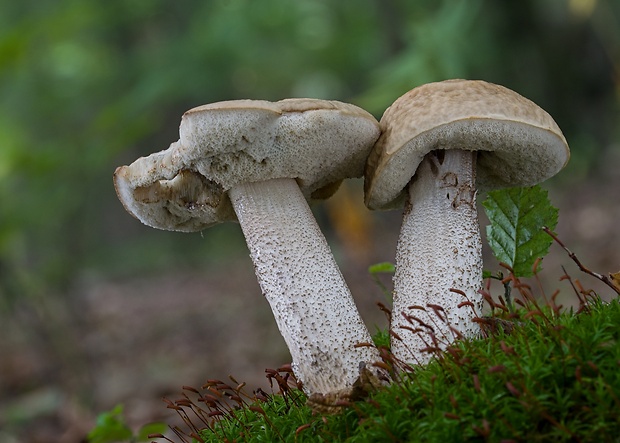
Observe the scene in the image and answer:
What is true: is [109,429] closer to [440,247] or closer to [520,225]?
[440,247]

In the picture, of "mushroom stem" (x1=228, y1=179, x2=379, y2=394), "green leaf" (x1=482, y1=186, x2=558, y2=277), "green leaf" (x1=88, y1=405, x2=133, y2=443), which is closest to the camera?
"mushroom stem" (x1=228, y1=179, x2=379, y2=394)

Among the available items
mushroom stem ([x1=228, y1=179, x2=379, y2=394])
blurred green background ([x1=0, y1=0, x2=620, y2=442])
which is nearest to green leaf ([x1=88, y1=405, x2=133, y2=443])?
mushroom stem ([x1=228, y1=179, x2=379, y2=394])

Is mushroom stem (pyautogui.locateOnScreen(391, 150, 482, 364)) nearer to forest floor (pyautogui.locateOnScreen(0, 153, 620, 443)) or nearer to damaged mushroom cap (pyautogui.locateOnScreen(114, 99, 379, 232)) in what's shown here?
damaged mushroom cap (pyautogui.locateOnScreen(114, 99, 379, 232))

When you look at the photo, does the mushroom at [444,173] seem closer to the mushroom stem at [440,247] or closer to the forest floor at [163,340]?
the mushroom stem at [440,247]

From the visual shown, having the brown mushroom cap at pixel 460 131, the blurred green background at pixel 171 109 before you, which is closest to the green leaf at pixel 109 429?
the brown mushroom cap at pixel 460 131

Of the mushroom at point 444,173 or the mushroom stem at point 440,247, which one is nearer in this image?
the mushroom at point 444,173

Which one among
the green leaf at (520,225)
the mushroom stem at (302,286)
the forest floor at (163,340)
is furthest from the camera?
the forest floor at (163,340)

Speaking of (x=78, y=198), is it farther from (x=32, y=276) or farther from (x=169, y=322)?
(x=169, y=322)

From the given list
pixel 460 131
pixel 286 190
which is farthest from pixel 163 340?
pixel 460 131

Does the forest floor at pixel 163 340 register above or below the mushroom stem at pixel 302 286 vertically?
above
